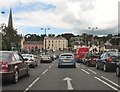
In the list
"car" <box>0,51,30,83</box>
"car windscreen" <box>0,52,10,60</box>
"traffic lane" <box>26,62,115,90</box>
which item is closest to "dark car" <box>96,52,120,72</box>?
"traffic lane" <box>26,62,115,90</box>

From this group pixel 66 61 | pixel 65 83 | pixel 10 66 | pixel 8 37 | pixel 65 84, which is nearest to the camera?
pixel 10 66

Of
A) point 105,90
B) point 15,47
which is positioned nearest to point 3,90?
point 105,90

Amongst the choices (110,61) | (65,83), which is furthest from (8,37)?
(65,83)

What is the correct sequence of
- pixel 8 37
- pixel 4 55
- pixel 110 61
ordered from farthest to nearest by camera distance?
pixel 8 37
pixel 110 61
pixel 4 55

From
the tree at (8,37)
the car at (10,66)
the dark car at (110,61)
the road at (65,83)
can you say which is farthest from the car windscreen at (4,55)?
the tree at (8,37)

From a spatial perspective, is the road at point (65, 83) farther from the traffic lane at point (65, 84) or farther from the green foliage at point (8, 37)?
the green foliage at point (8, 37)

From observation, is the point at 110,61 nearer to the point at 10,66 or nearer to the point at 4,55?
the point at 4,55

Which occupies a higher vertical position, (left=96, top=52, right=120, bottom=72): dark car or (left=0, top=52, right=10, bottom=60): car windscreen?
(left=0, top=52, right=10, bottom=60): car windscreen

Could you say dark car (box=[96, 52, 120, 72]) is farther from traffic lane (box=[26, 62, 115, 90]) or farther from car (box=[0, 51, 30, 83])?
car (box=[0, 51, 30, 83])

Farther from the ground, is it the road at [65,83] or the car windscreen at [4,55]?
the car windscreen at [4,55]

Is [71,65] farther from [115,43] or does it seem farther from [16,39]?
[115,43]

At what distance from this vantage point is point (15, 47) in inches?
2534

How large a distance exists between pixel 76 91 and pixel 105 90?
4.06ft

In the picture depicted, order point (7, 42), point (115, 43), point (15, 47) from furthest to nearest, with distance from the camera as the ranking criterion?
1. point (115, 43)
2. point (7, 42)
3. point (15, 47)
